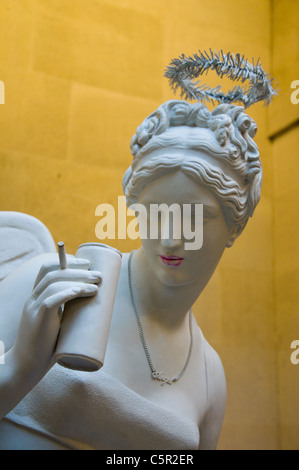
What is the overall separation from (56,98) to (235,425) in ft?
5.97

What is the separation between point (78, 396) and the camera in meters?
1.73

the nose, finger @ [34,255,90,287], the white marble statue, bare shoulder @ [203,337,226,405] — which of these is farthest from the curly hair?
bare shoulder @ [203,337,226,405]

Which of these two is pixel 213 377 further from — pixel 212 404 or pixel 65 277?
pixel 65 277

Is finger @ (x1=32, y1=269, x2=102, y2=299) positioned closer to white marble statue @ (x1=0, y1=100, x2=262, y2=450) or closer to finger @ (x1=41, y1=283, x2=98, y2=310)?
finger @ (x1=41, y1=283, x2=98, y2=310)

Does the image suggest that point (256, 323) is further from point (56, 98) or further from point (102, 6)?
point (102, 6)

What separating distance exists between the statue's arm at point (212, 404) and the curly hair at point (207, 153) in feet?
1.59

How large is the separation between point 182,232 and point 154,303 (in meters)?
0.28

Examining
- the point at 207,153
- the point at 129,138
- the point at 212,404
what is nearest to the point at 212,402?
the point at 212,404

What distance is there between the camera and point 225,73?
6.48ft

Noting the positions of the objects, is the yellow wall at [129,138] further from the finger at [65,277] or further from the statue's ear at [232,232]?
the finger at [65,277]

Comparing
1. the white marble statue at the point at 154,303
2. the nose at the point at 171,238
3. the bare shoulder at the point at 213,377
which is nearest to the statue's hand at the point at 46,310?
the white marble statue at the point at 154,303

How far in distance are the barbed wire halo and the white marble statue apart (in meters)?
0.17

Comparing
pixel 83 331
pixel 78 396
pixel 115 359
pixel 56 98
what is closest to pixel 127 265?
pixel 115 359

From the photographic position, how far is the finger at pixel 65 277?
144 cm
